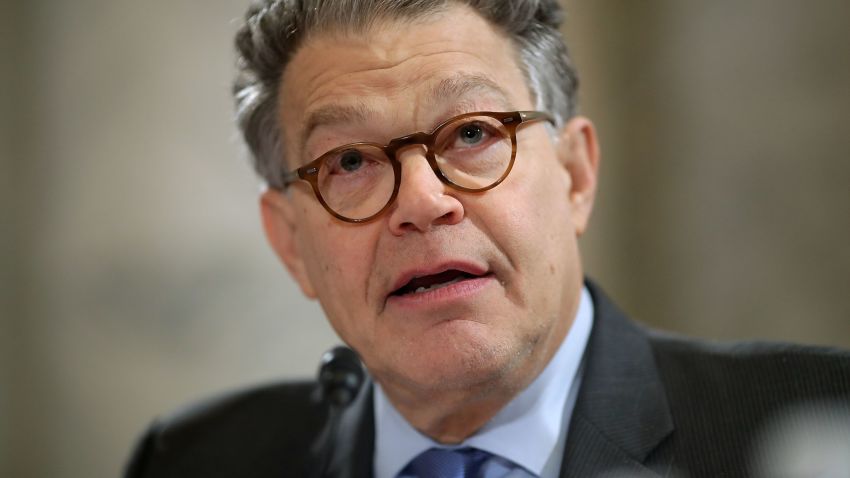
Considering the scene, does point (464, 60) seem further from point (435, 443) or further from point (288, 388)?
point (288, 388)

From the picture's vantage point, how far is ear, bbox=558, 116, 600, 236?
1.75 m

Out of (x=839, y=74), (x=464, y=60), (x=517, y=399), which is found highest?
(x=464, y=60)

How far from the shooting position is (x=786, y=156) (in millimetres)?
2180

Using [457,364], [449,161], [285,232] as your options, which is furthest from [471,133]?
[285,232]

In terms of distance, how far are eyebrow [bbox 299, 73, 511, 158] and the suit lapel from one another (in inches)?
20.8

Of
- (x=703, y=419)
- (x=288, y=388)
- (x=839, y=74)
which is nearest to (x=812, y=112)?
(x=839, y=74)

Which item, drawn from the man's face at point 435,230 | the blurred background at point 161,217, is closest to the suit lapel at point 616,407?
the man's face at point 435,230

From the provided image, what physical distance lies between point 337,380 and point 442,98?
0.68 m

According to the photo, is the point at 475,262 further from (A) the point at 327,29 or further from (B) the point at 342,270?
(A) the point at 327,29

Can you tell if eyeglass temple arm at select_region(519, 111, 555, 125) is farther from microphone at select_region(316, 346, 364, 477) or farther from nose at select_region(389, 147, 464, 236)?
microphone at select_region(316, 346, 364, 477)

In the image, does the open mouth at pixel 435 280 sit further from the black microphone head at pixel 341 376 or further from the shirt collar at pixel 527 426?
the black microphone head at pixel 341 376

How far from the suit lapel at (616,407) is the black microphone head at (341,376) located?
1.68 ft

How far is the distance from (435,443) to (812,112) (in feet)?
4.17

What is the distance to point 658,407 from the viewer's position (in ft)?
5.22
